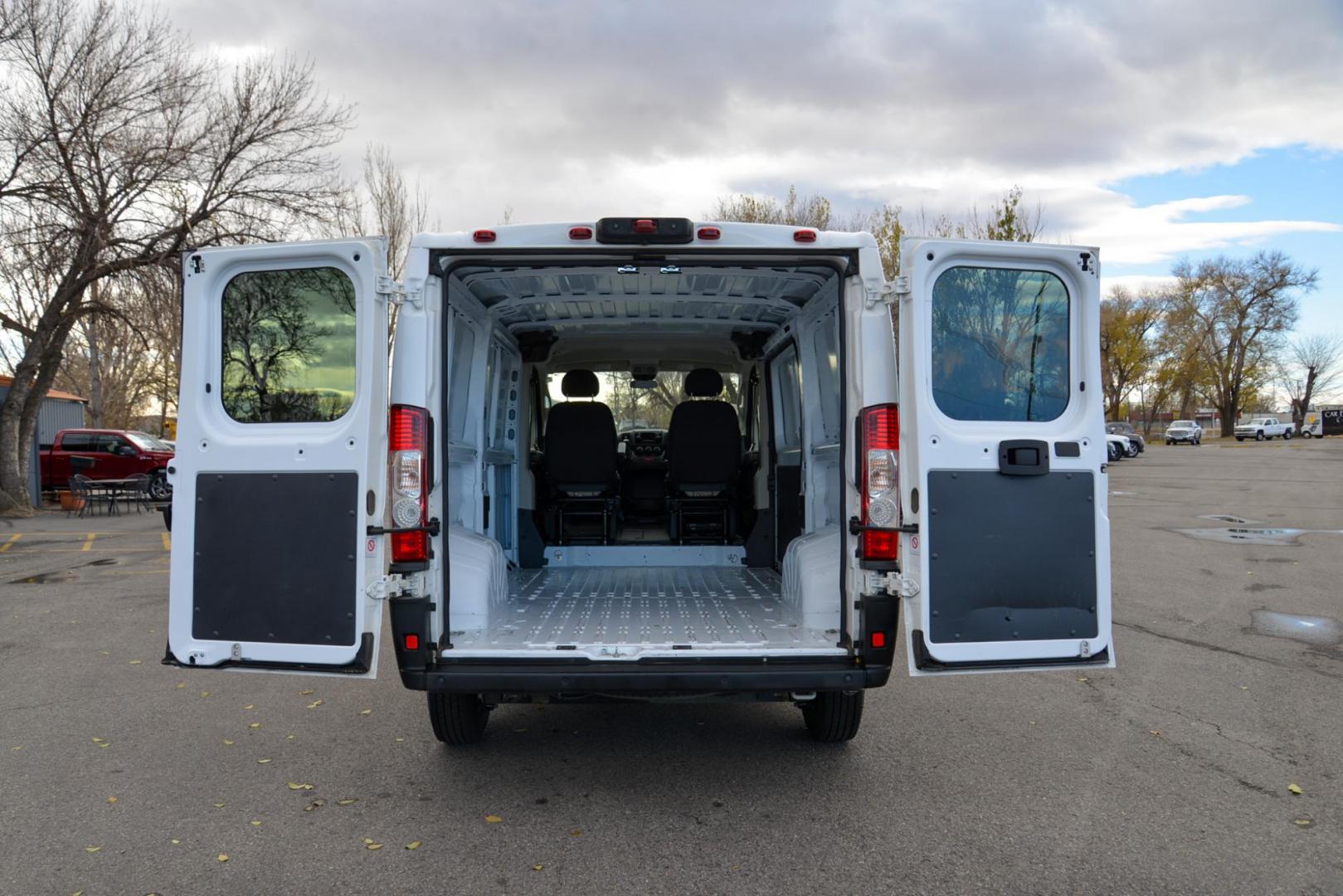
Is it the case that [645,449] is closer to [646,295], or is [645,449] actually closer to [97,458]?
[646,295]

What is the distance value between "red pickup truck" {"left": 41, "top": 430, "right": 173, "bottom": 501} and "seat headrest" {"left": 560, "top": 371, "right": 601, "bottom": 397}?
1872cm

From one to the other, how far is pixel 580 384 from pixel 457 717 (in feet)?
12.1

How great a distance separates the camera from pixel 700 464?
7453 mm

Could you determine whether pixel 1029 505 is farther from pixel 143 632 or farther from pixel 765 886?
pixel 143 632

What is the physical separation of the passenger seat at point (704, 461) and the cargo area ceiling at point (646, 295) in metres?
0.80

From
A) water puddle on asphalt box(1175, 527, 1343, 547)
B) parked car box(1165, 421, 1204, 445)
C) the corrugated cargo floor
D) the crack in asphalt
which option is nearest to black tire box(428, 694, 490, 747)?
the corrugated cargo floor

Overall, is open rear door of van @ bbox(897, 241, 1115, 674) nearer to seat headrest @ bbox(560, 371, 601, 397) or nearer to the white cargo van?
the white cargo van

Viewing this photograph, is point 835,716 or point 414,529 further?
point 835,716

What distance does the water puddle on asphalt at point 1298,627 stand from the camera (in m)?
7.25

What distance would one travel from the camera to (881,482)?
3896 millimetres

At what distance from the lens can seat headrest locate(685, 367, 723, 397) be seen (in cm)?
773

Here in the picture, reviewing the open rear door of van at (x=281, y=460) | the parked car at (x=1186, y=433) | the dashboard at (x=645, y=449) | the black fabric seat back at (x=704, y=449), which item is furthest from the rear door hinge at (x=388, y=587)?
the parked car at (x=1186, y=433)

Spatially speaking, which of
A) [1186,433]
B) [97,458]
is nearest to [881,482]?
[97,458]

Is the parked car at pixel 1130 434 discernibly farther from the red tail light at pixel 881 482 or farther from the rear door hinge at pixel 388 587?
the rear door hinge at pixel 388 587
